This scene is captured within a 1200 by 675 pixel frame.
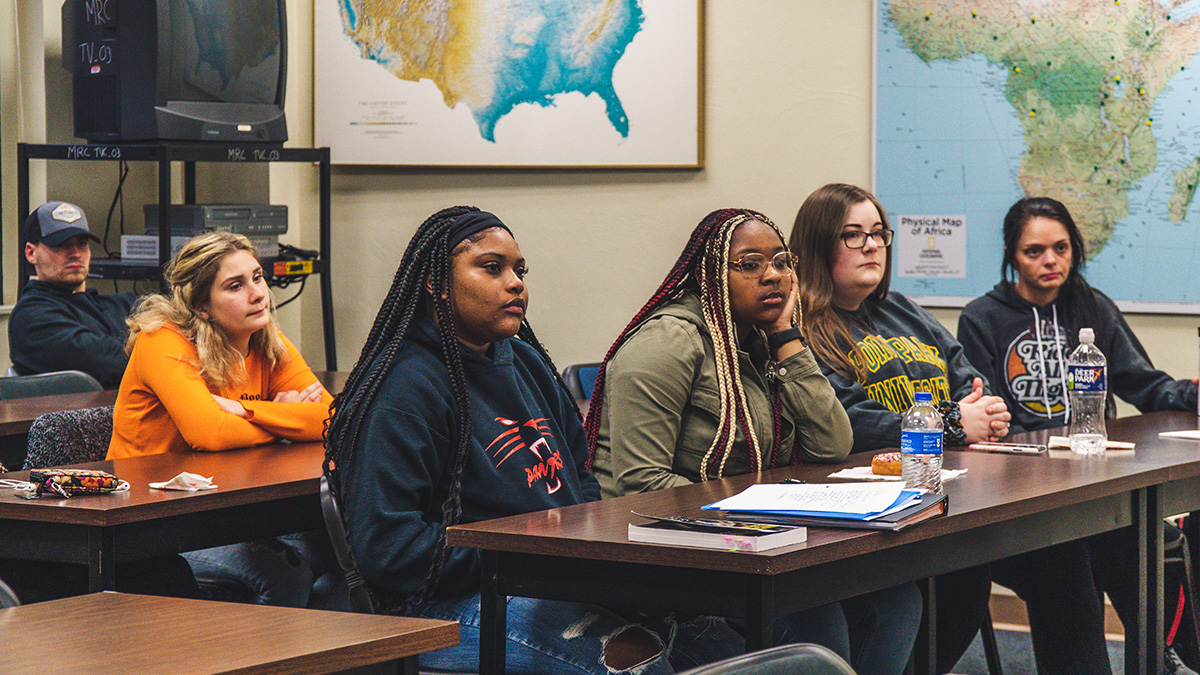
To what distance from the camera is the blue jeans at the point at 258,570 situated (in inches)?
111

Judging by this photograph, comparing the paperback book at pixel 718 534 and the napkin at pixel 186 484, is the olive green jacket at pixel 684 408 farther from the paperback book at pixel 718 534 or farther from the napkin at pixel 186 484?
the napkin at pixel 186 484

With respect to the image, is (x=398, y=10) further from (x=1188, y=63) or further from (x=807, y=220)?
(x=1188, y=63)

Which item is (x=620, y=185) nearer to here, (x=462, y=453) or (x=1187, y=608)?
(x=1187, y=608)

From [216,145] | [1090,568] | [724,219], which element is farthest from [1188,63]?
[216,145]

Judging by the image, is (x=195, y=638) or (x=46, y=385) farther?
(x=46, y=385)

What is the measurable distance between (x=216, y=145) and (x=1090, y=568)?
121 inches

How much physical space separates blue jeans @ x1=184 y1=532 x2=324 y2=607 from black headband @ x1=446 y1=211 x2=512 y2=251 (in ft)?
2.85

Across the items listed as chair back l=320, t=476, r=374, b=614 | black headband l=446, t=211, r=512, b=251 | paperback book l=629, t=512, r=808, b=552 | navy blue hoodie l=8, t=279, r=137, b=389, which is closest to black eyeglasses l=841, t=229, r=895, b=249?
black headband l=446, t=211, r=512, b=251

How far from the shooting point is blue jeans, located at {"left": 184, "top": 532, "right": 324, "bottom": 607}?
9.26 ft

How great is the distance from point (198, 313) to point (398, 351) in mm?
1084

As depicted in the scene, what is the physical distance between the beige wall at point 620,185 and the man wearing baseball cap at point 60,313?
0.54 meters

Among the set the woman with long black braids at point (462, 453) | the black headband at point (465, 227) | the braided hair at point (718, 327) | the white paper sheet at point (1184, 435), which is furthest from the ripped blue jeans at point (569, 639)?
the white paper sheet at point (1184, 435)

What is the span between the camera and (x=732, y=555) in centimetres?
177

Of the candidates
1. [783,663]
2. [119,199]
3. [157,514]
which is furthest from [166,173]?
[783,663]
